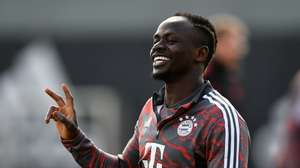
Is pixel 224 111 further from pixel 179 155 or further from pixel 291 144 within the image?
pixel 291 144

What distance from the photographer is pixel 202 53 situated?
535cm

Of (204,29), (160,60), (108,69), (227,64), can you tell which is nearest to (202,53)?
(204,29)

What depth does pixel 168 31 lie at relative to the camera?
5.30 metres

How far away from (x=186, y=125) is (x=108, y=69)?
879 centimetres

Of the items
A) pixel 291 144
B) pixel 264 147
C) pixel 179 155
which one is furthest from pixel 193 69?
pixel 264 147

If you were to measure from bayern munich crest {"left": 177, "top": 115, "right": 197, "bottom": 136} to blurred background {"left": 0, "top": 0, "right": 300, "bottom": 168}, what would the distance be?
26.7 ft

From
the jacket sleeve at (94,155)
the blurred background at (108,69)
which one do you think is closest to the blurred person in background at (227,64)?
the jacket sleeve at (94,155)

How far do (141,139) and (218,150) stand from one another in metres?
0.59

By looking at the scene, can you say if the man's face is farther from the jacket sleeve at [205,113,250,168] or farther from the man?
the jacket sleeve at [205,113,250,168]

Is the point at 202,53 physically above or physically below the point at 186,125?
above

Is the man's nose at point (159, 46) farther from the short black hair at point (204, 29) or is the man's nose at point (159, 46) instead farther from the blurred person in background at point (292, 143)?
the blurred person in background at point (292, 143)

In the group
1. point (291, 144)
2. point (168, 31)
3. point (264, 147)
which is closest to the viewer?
point (168, 31)

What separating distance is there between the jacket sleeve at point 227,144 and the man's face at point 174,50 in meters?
0.43

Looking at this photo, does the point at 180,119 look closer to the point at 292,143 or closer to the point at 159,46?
the point at 159,46
